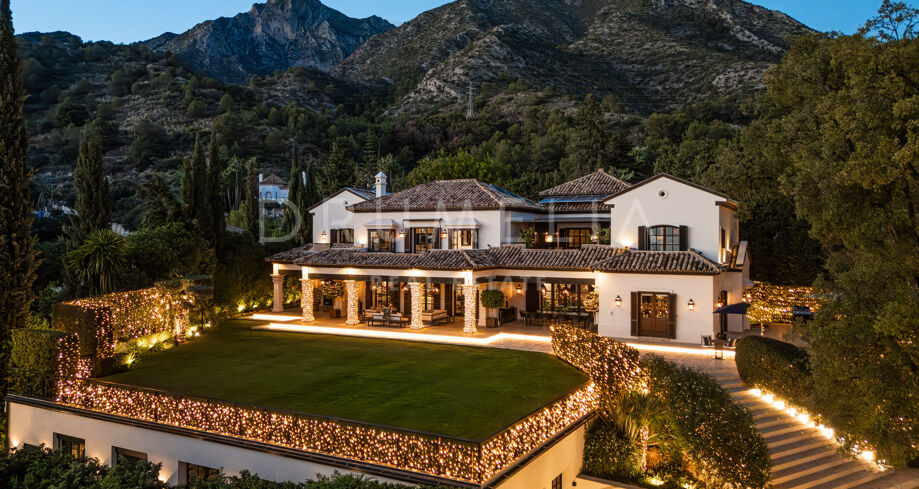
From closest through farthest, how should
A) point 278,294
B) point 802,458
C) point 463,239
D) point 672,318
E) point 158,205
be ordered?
point 802,458 → point 672,318 → point 158,205 → point 463,239 → point 278,294

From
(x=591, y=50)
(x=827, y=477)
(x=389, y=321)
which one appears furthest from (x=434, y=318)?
(x=591, y=50)

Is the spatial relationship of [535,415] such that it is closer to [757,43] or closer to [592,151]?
[592,151]

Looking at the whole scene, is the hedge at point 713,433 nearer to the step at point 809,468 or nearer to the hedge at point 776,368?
the step at point 809,468

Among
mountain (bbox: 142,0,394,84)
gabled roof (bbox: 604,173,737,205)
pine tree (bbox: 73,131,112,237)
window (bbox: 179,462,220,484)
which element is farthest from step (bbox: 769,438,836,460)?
mountain (bbox: 142,0,394,84)

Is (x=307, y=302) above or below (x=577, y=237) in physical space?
below

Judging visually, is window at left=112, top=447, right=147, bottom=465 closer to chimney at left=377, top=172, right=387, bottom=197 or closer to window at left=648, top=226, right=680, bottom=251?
window at left=648, top=226, right=680, bottom=251

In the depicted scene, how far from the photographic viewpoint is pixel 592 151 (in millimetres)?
50250

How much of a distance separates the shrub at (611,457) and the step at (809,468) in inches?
119

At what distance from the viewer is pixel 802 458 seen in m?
13.2

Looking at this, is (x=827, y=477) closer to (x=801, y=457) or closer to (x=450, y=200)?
(x=801, y=457)

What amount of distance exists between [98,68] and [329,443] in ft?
326

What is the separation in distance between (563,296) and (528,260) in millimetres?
2869

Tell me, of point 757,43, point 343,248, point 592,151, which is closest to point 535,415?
point 343,248

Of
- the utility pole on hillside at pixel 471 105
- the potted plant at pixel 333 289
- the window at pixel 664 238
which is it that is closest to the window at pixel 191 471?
the potted plant at pixel 333 289
